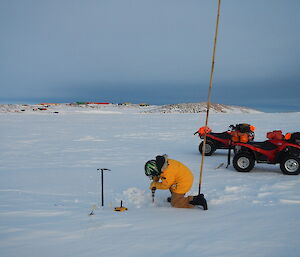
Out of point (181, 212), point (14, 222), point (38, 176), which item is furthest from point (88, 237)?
point (38, 176)

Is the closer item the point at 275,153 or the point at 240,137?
the point at 275,153

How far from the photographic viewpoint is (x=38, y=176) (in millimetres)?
8016

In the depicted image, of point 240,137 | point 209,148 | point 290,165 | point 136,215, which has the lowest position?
point 209,148

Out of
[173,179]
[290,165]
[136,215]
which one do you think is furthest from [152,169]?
[290,165]

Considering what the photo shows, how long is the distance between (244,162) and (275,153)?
0.84 metres

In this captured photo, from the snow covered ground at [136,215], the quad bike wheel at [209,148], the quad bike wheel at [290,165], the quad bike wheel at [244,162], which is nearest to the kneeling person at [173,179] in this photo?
the snow covered ground at [136,215]

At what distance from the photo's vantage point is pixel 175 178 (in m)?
5.25

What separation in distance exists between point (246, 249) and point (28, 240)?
112 inches

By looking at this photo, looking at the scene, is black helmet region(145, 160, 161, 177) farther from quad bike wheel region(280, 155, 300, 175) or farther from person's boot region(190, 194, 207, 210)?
quad bike wheel region(280, 155, 300, 175)

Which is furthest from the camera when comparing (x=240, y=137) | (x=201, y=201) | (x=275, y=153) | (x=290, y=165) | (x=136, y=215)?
(x=240, y=137)

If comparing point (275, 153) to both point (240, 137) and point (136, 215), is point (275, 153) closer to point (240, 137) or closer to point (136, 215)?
point (240, 137)

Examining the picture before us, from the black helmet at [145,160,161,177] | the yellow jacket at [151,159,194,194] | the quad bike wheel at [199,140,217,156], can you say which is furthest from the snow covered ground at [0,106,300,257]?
the quad bike wheel at [199,140,217,156]

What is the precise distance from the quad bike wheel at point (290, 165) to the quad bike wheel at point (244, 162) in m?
0.78

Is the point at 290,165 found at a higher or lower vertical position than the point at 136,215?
higher
